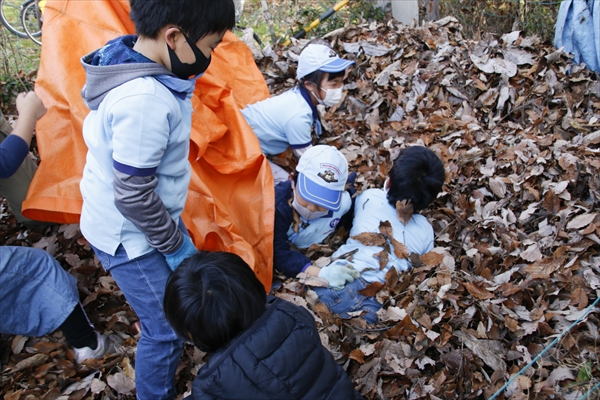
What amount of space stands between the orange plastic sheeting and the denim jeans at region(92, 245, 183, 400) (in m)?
0.86

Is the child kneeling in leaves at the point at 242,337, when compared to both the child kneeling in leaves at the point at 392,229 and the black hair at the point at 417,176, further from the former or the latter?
the black hair at the point at 417,176

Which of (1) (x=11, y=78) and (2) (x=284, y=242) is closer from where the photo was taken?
(2) (x=284, y=242)

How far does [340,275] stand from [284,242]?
50 cm

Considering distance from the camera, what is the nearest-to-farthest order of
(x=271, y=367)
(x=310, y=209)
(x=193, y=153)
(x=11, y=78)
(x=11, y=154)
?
1. (x=271, y=367)
2. (x=11, y=154)
3. (x=310, y=209)
4. (x=193, y=153)
5. (x=11, y=78)

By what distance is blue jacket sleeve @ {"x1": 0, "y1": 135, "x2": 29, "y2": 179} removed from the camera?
206 cm

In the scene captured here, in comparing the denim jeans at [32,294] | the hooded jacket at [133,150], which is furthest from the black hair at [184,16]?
the denim jeans at [32,294]

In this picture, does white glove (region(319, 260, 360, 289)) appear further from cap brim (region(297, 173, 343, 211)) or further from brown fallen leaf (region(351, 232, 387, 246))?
cap brim (region(297, 173, 343, 211))

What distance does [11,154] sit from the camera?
2100 mm

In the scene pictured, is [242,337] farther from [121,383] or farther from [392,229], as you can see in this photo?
[392,229]

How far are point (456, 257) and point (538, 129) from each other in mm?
1699

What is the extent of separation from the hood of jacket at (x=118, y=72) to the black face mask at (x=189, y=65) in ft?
0.08

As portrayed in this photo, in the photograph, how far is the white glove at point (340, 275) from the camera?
2.72m

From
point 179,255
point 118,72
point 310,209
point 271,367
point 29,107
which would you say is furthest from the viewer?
point 310,209

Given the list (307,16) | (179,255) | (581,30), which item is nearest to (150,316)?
(179,255)
